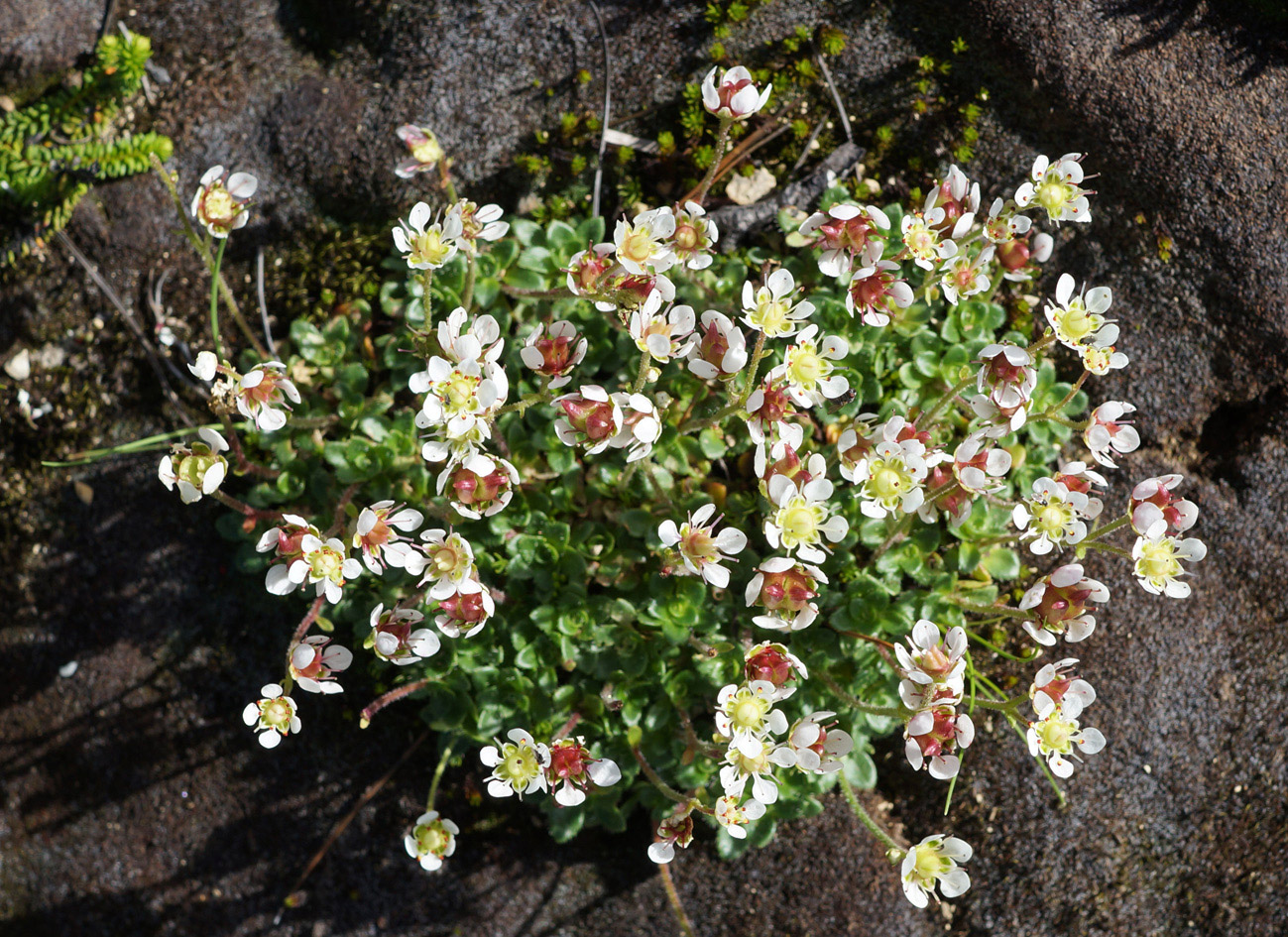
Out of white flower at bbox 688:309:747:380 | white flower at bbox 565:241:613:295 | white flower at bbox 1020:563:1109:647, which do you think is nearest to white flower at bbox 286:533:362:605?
white flower at bbox 565:241:613:295

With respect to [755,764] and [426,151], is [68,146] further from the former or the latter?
[755,764]

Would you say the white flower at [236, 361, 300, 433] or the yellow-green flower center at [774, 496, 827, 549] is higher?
the white flower at [236, 361, 300, 433]

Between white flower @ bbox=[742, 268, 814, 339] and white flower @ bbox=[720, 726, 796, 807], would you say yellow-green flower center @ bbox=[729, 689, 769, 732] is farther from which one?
white flower @ bbox=[742, 268, 814, 339]

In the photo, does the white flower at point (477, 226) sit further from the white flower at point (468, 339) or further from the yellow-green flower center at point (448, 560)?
the yellow-green flower center at point (448, 560)

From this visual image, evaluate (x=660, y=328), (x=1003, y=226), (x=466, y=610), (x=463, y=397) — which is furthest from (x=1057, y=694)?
(x=463, y=397)

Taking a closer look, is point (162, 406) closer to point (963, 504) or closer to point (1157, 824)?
point (963, 504)

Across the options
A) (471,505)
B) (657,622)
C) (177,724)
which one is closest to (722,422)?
(657,622)
